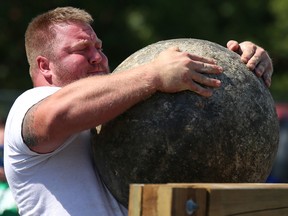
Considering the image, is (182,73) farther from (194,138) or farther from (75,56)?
(75,56)

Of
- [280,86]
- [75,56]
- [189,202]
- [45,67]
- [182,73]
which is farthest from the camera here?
[280,86]

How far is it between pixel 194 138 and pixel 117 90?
0.45 m

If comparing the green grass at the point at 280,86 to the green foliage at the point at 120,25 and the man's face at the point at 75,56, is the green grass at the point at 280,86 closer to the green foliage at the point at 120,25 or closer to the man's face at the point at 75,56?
the green foliage at the point at 120,25

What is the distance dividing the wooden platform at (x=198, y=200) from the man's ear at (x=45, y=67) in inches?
60.8

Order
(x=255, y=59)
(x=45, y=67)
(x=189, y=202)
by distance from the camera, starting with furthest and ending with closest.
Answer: (x=45, y=67), (x=255, y=59), (x=189, y=202)

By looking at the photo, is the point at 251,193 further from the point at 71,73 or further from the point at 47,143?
the point at 71,73

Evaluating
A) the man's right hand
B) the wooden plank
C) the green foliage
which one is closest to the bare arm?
the man's right hand

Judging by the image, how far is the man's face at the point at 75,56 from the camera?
5.21 meters

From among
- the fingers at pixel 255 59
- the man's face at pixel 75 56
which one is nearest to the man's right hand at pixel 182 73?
the fingers at pixel 255 59

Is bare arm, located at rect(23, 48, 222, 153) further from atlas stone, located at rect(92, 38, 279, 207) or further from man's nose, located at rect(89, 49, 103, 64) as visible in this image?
man's nose, located at rect(89, 49, 103, 64)

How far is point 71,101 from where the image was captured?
15.0ft

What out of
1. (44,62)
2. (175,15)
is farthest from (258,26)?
(44,62)

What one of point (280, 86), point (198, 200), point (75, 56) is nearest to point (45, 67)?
point (75, 56)

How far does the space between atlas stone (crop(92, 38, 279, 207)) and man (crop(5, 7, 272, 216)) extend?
86 mm
